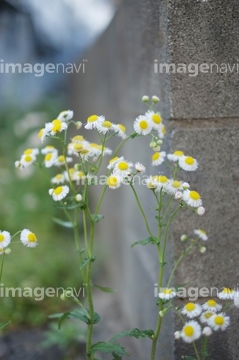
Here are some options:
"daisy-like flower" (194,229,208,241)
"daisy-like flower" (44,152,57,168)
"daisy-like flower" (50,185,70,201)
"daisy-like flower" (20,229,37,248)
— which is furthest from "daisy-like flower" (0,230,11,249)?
"daisy-like flower" (194,229,208,241)

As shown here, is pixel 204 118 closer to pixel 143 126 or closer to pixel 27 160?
pixel 143 126

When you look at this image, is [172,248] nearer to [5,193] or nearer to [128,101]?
[128,101]

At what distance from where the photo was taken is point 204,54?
1504 mm

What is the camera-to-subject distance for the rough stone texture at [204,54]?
1.48 m

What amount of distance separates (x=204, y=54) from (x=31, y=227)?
6.97 feet

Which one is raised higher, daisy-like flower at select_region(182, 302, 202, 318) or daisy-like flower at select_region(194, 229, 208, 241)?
daisy-like flower at select_region(194, 229, 208, 241)

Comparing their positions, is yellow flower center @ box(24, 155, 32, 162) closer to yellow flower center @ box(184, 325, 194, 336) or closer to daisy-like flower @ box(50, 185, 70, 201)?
daisy-like flower @ box(50, 185, 70, 201)

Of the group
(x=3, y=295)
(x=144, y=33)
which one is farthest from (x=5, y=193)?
(x=144, y=33)

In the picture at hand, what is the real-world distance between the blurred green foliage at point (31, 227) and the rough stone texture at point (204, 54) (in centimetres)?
61

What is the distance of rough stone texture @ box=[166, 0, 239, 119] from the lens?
1484 mm

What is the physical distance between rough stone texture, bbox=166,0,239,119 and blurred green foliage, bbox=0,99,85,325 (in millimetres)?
611

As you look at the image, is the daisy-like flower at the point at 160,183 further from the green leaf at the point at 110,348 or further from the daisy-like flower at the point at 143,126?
the green leaf at the point at 110,348

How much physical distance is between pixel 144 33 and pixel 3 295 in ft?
4.61

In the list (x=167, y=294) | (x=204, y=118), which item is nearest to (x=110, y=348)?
(x=167, y=294)
